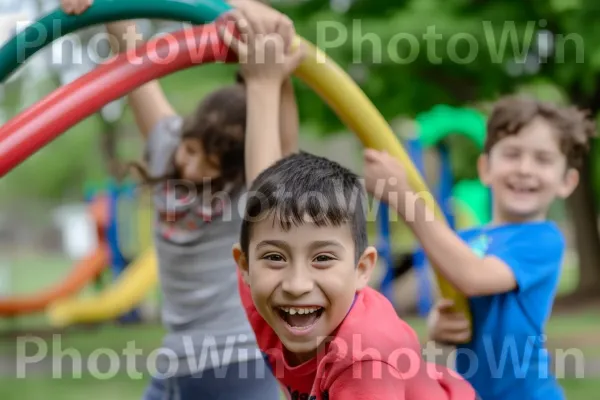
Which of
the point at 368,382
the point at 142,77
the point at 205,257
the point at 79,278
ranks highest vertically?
the point at 79,278

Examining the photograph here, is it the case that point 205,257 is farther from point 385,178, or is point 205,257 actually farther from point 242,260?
point 242,260

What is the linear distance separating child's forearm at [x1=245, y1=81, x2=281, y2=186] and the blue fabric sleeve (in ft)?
2.15

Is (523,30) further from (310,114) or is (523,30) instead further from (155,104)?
(155,104)

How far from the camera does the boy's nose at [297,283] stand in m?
1.53

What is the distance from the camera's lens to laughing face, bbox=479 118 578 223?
2.37m

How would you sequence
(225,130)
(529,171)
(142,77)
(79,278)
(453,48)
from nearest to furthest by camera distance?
(142,77) < (529,171) < (225,130) < (453,48) < (79,278)

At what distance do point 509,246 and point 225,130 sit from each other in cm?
85

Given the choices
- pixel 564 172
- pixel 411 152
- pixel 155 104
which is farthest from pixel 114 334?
pixel 564 172

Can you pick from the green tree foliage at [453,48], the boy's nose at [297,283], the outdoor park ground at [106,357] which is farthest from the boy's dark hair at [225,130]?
the green tree foliage at [453,48]

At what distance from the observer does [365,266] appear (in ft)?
5.51

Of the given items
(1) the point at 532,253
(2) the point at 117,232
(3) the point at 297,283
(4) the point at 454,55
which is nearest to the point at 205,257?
(1) the point at 532,253

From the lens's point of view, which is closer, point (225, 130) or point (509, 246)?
point (509, 246)

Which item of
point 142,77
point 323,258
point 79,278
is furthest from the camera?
point 79,278

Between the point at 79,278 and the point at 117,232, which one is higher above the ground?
the point at 117,232
